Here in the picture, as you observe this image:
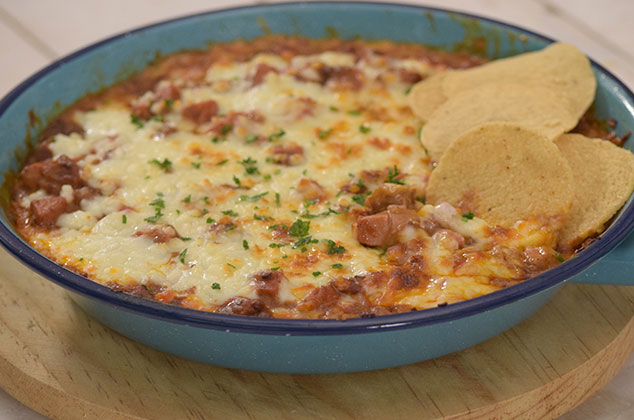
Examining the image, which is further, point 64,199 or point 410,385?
point 64,199

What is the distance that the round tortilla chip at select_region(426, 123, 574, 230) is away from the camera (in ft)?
14.1

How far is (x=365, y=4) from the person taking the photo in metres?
6.22

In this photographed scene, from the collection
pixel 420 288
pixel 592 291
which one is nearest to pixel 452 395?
pixel 420 288

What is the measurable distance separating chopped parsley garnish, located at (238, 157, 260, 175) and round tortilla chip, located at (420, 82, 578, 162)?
3.02ft

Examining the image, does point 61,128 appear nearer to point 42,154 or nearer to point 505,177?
point 42,154

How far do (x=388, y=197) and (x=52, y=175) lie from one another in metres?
1.75

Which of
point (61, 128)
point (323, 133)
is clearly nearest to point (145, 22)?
point (61, 128)

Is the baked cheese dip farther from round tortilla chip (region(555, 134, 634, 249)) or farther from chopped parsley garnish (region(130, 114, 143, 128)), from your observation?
round tortilla chip (region(555, 134, 634, 249))

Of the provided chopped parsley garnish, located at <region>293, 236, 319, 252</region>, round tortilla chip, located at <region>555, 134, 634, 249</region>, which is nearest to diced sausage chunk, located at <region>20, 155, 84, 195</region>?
chopped parsley garnish, located at <region>293, 236, 319, 252</region>

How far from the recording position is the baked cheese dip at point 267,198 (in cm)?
389

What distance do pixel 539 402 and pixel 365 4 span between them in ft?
11.0

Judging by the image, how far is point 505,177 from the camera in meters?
4.44

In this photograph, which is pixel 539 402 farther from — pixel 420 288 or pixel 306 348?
pixel 306 348

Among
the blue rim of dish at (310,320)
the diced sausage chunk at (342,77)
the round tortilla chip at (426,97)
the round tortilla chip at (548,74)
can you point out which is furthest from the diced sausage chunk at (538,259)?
the diced sausage chunk at (342,77)
